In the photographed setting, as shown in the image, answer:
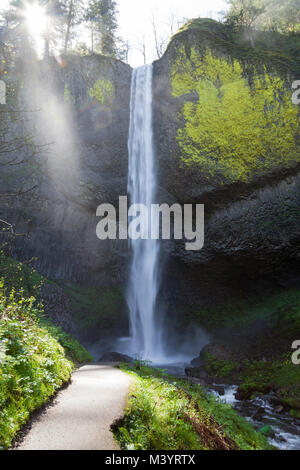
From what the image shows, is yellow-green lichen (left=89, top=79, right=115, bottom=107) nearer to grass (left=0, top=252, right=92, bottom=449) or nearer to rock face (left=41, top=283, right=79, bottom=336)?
rock face (left=41, top=283, right=79, bottom=336)

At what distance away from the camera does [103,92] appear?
773 inches

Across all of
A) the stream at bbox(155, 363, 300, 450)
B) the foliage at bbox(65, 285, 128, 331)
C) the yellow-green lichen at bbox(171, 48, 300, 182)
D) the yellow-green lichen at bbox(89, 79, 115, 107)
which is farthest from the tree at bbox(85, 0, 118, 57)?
the stream at bbox(155, 363, 300, 450)

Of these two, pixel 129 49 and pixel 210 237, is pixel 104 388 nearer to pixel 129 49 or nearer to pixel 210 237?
pixel 210 237

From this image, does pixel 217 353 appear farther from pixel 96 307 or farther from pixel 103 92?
pixel 103 92

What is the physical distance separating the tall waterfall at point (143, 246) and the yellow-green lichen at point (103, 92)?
2252 mm

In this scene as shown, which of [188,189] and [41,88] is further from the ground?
[41,88]

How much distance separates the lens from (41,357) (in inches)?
183

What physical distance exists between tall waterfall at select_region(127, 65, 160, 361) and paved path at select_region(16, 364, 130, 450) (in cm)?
1361

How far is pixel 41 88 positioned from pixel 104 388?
2017 centimetres

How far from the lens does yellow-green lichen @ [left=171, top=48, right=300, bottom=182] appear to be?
629 inches

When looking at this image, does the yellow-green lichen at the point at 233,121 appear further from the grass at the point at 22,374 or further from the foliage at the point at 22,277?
the grass at the point at 22,374

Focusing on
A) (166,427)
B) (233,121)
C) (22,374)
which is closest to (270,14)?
(233,121)

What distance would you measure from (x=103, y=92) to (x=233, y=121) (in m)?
9.57
